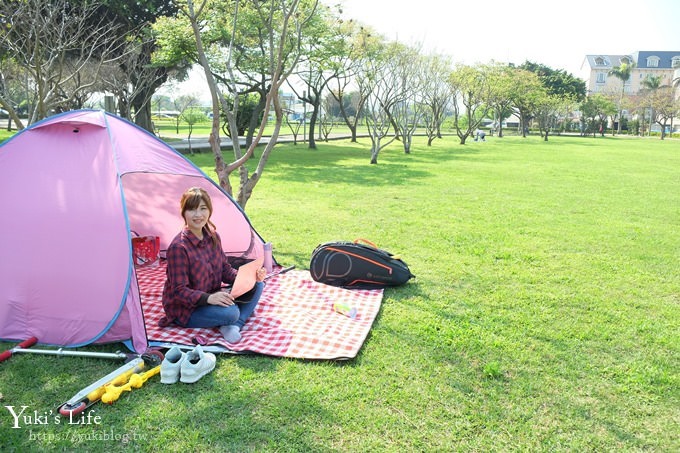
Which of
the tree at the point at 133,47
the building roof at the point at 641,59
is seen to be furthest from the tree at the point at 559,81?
the tree at the point at 133,47

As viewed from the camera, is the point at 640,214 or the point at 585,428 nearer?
the point at 585,428

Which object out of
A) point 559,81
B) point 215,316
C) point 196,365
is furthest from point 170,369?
point 559,81

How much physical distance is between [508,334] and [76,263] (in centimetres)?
307

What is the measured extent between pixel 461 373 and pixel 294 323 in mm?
1271

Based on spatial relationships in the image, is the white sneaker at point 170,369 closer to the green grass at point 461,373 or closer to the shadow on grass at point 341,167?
the green grass at point 461,373

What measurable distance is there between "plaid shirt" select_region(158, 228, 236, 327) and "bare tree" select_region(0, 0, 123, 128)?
3879 mm

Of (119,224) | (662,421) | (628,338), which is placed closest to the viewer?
(662,421)

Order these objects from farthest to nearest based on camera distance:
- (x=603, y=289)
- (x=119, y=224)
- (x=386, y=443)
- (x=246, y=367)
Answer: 1. (x=603, y=289)
2. (x=119, y=224)
3. (x=246, y=367)
4. (x=386, y=443)

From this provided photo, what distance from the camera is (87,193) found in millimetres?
3467

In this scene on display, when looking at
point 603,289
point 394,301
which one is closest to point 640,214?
point 603,289

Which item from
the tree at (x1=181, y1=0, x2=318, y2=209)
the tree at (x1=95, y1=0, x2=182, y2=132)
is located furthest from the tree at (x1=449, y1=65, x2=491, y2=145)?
the tree at (x1=181, y1=0, x2=318, y2=209)

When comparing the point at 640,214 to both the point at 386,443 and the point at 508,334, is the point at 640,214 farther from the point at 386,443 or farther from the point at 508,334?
the point at 386,443

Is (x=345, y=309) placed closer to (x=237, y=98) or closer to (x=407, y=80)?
(x=237, y=98)

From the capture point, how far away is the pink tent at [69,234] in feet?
10.9
